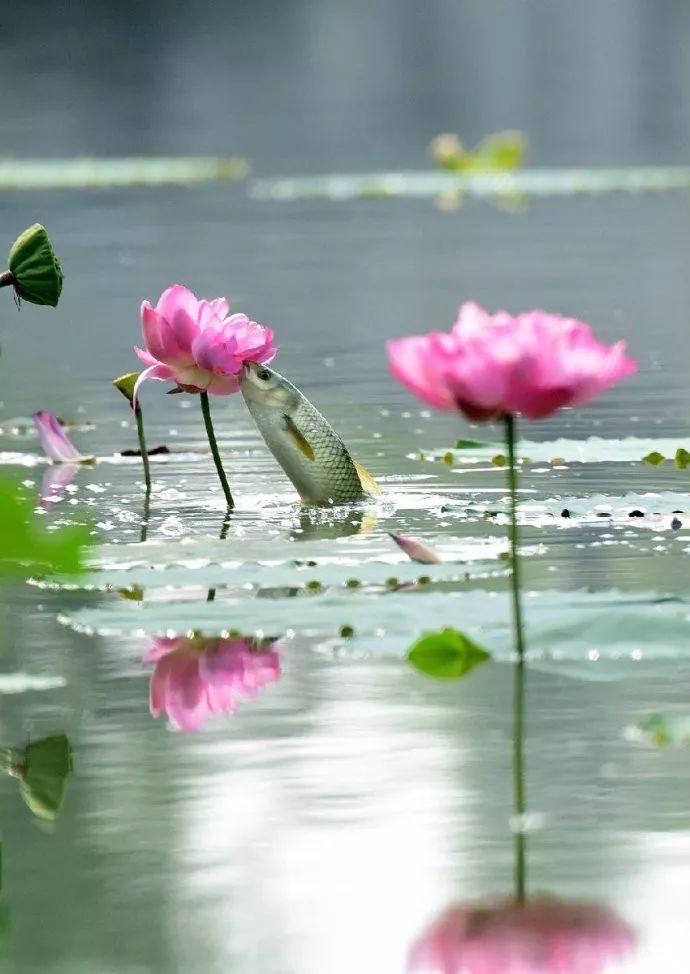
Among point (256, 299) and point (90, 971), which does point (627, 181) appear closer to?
point (256, 299)

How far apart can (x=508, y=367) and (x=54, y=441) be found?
104 inches

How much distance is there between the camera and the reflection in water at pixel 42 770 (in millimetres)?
2482

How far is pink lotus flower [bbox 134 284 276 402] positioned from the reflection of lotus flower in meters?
2.30

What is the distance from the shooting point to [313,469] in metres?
4.53

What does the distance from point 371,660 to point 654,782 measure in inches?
29.7

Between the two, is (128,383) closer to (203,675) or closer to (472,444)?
(472,444)

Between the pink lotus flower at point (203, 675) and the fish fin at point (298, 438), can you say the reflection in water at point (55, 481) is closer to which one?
the fish fin at point (298, 438)

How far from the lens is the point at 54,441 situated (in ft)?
17.5

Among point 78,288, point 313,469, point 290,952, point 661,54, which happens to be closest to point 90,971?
point 290,952

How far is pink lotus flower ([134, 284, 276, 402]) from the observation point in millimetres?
4320

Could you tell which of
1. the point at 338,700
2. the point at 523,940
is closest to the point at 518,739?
the point at 338,700

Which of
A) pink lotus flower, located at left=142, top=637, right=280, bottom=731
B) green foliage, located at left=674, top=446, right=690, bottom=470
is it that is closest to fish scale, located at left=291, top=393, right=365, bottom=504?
green foliage, located at left=674, top=446, right=690, bottom=470

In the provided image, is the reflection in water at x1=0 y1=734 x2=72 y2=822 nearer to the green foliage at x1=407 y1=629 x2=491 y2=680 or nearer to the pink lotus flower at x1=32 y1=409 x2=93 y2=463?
the green foliage at x1=407 y1=629 x2=491 y2=680

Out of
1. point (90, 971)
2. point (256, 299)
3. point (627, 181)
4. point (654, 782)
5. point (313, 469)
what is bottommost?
point (90, 971)
